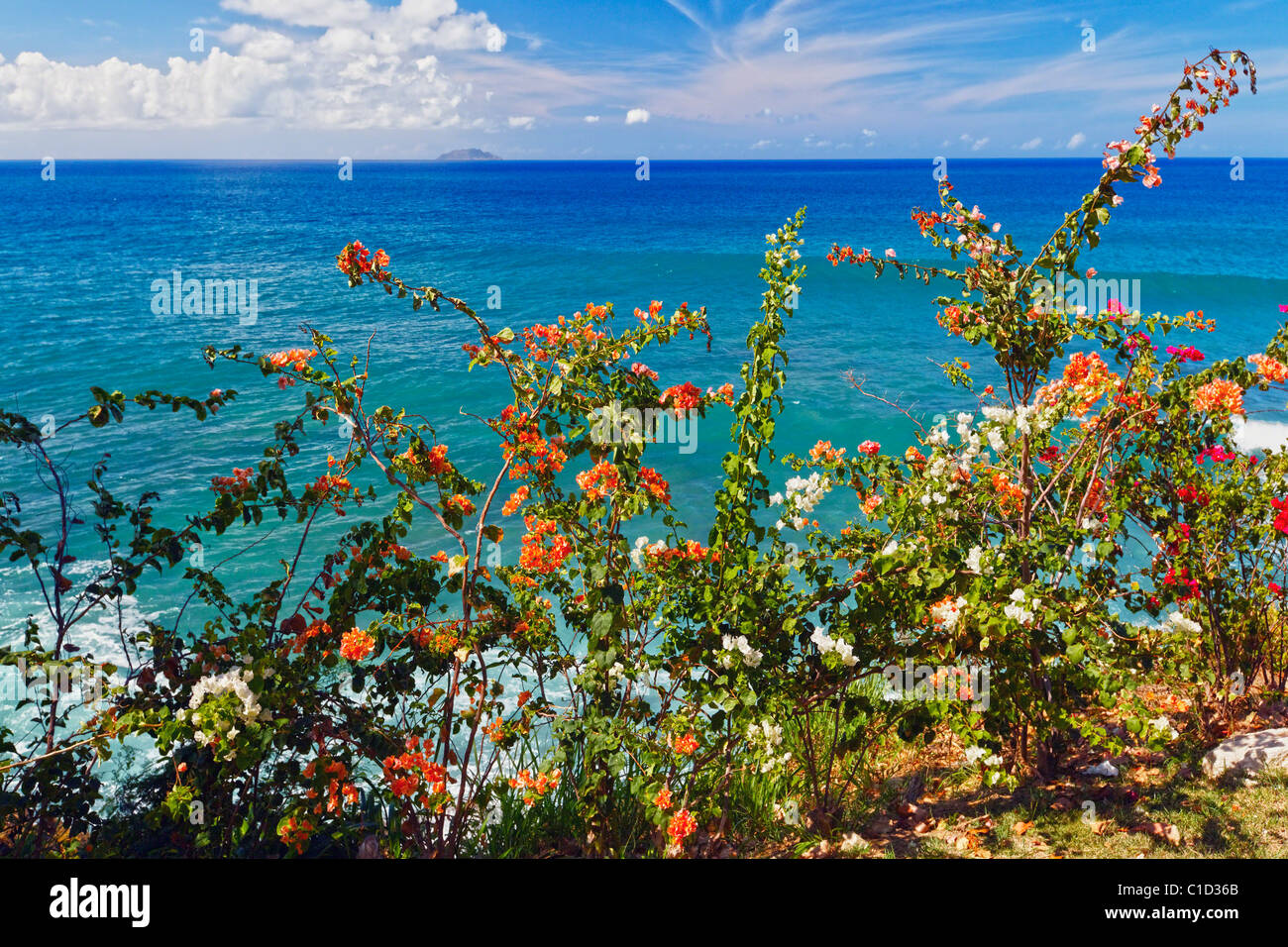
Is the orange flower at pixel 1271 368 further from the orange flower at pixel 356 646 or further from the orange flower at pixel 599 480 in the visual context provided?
the orange flower at pixel 356 646

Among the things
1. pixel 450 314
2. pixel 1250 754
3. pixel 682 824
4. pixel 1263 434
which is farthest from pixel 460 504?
pixel 450 314

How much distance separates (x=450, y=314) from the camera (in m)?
23.1

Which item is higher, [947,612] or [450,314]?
[450,314]

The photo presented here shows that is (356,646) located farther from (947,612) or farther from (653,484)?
(947,612)

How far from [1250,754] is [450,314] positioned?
21.7 m

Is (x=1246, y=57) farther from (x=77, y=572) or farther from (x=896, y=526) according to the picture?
(x=77, y=572)

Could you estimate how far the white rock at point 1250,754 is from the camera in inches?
150

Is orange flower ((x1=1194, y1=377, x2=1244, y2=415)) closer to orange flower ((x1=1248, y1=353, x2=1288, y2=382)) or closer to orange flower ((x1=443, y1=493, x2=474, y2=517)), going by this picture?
orange flower ((x1=1248, y1=353, x2=1288, y2=382))

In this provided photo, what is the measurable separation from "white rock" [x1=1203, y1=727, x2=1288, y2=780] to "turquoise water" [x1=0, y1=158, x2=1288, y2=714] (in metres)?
6.27

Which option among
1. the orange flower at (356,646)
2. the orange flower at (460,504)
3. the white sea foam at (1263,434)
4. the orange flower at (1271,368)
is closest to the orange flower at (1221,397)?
the orange flower at (1271,368)

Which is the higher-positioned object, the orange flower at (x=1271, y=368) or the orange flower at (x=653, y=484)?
the orange flower at (x=1271, y=368)

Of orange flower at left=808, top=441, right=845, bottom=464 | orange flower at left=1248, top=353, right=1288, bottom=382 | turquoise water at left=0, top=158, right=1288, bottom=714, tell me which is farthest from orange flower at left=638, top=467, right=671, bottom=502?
turquoise water at left=0, top=158, right=1288, bottom=714

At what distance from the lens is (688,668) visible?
10.8 feet

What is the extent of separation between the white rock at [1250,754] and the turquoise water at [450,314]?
6.27 m
